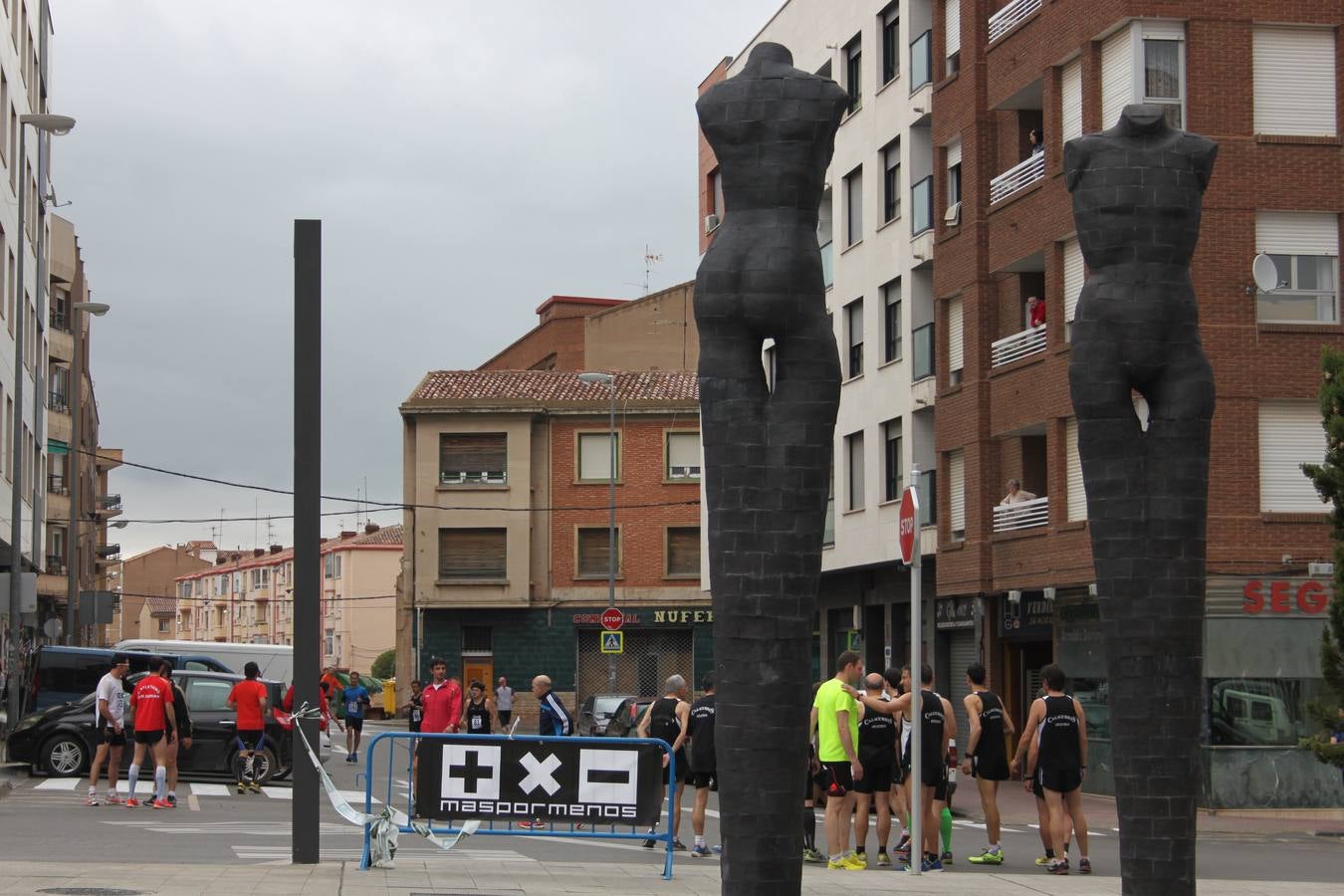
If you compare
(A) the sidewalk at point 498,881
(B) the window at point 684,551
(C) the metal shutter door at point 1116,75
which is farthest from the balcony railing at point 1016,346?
(B) the window at point 684,551

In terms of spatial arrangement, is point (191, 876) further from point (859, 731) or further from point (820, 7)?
point (820, 7)

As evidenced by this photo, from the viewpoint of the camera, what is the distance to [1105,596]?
11.3 m

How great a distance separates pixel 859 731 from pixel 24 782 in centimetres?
1482

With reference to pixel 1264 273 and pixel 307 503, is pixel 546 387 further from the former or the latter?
pixel 307 503

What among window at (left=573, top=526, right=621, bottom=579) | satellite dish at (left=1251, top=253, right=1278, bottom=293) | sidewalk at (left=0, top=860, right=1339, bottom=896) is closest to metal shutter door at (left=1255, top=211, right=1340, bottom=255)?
satellite dish at (left=1251, top=253, right=1278, bottom=293)

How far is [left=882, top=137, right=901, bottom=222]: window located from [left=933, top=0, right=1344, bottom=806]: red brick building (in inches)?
263

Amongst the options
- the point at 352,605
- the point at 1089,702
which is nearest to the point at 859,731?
the point at 1089,702

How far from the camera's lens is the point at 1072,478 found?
3231 centimetres

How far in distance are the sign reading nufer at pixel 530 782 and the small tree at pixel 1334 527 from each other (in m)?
11.8

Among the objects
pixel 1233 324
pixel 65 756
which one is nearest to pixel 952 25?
pixel 1233 324

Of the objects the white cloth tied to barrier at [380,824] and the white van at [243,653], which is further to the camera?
the white van at [243,653]

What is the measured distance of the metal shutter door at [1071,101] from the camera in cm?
3194

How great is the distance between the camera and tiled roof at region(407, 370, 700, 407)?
64.1 m

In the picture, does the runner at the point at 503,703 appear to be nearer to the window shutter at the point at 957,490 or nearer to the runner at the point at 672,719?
the window shutter at the point at 957,490
